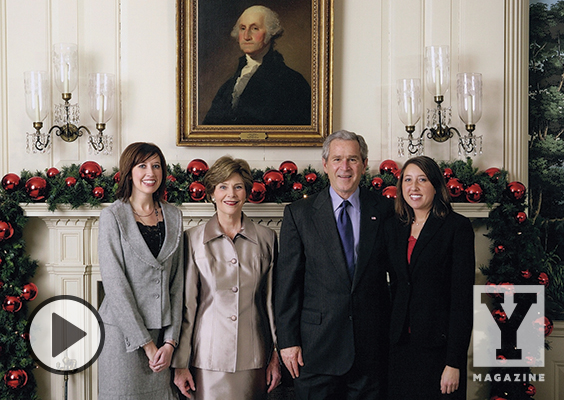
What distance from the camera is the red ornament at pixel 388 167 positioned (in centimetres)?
335

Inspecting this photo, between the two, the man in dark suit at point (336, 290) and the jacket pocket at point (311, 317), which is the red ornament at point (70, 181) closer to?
the man in dark suit at point (336, 290)

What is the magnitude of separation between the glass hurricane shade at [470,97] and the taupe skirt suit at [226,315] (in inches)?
67.9

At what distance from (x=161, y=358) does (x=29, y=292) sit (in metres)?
1.36

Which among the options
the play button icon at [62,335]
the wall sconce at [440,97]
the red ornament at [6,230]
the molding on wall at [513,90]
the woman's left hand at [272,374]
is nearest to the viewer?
the woman's left hand at [272,374]

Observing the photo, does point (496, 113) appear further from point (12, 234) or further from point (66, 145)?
point (12, 234)

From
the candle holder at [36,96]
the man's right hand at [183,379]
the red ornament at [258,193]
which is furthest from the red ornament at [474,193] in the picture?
the candle holder at [36,96]

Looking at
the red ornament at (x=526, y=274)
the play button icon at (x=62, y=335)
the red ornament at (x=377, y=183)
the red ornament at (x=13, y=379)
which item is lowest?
the red ornament at (x=13, y=379)

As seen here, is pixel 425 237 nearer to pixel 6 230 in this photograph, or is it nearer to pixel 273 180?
pixel 273 180

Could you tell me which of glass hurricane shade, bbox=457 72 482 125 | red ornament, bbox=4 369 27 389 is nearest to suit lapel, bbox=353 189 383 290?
glass hurricane shade, bbox=457 72 482 125

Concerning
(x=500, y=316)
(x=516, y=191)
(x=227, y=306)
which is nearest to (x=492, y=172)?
(x=516, y=191)

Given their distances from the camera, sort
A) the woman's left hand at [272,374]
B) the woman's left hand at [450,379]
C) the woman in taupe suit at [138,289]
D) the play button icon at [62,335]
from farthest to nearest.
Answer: the play button icon at [62,335]
the woman's left hand at [272,374]
the woman in taupe suit at [138,289]
the woman's left hand at [450,379]

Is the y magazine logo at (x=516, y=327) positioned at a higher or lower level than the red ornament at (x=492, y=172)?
lower

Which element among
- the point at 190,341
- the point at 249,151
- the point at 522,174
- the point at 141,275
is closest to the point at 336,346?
the point at 190,341

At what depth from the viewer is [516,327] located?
129 inches
